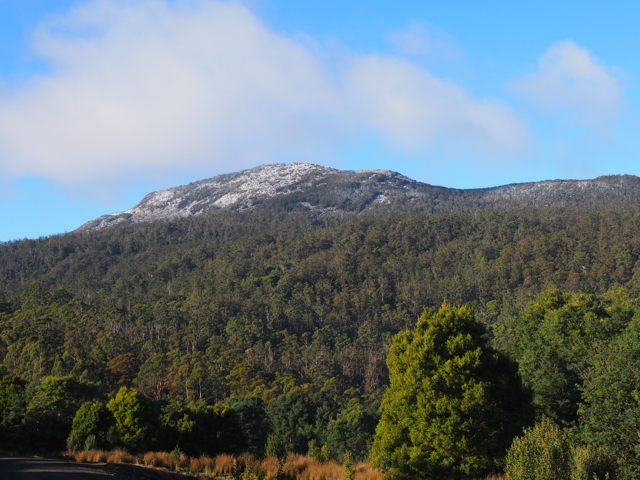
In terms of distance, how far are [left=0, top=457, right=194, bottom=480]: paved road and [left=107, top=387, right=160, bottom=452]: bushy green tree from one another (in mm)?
7570

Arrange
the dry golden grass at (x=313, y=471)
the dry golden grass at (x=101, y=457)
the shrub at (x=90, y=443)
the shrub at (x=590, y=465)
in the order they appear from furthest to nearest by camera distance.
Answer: the shrub at (x=90, y=443) < the dry golden grass at (x=101, y=457) < the dry golden grass at (x=313, y=471) < the shrub at (x=590, y=465)

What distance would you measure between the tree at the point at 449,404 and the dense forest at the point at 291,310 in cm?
305

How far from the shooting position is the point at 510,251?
121625 mm

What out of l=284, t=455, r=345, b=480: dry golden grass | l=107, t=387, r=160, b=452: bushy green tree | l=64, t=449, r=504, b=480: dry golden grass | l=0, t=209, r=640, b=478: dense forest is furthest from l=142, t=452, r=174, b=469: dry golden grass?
l=0, t=209, r=640, b=478: dense forest

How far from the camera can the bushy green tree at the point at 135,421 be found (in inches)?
829

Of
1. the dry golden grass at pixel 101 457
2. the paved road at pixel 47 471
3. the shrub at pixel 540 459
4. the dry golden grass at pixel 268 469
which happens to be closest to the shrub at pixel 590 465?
the shrub at pixel 540 459

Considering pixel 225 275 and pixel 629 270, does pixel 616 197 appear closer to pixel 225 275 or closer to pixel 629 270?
pixel 629 270

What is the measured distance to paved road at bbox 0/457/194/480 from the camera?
10969 mm

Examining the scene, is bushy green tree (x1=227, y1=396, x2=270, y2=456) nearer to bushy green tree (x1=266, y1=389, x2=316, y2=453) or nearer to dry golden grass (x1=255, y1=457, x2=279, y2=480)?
bushy green tree (x1=266, y1=389, x2=316, y2=453)

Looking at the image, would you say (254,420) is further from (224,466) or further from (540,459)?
(540,459)

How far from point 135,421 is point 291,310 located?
86213mm

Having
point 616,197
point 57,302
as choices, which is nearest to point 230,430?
point 57,302

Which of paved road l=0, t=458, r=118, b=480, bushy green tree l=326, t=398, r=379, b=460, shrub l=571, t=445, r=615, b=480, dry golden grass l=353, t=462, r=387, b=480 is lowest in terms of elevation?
bushy green tree l=326, t=398, r=379, b=460

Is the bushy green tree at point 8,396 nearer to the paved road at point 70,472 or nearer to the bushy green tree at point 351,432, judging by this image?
the paved road at point 70,472
